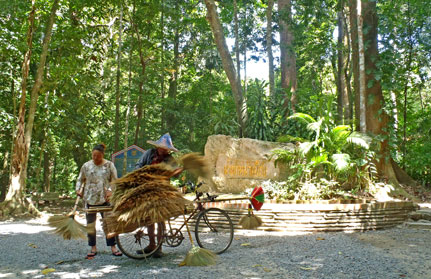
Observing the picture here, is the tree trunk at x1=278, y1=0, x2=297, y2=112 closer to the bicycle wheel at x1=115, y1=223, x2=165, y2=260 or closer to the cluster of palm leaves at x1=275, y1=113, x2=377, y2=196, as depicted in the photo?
the cluster of palm leaves at x1=275, y1=113, x2=377, y2=196

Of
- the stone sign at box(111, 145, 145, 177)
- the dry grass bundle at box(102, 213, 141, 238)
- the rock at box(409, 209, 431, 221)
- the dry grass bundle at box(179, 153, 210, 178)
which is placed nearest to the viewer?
the dry grass bundle at box(102, 213, 141, 238)

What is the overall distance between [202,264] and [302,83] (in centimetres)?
2054

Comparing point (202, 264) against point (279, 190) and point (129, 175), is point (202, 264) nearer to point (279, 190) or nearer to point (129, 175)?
point (129, 175)

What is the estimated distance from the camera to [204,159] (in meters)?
5.35

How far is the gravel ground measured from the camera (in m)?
4.66

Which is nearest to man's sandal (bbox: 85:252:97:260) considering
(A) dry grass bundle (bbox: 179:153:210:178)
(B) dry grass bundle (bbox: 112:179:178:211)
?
(B) dry grass bundle (bbox: 112:179:178:211)

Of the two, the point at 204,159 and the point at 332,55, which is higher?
the point at 332,55

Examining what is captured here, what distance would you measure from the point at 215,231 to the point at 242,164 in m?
5.05

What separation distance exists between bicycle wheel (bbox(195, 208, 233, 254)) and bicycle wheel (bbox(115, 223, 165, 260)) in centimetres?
59

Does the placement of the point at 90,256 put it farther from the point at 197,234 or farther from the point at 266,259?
the point at 266,259

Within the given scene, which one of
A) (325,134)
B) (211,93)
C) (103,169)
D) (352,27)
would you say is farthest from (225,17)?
(103,169)

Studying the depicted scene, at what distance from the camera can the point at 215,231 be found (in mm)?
6035

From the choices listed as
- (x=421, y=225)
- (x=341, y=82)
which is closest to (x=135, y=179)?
(x=421, y=225)

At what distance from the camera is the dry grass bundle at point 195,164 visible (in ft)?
17.2
